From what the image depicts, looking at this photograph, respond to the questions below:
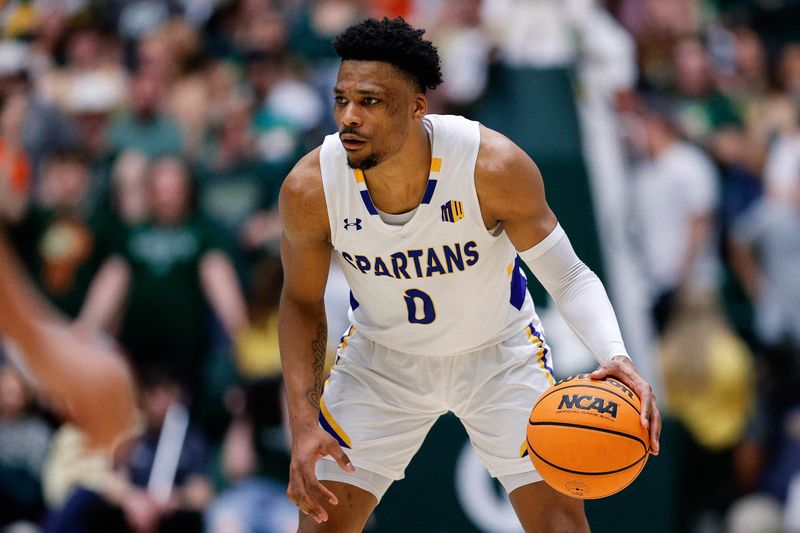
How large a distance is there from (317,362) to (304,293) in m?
0.29

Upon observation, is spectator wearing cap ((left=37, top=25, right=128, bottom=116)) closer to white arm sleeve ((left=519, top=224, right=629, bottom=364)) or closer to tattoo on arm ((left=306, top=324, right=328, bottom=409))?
tattoo on arm ((left=306, top=324, right=328, bottom=409))

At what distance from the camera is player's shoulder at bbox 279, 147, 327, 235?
188 inches

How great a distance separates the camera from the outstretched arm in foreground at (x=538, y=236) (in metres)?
4.67

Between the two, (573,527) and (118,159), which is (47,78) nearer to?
(118,159)

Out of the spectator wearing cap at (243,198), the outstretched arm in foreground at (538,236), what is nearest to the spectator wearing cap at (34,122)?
the spectator wearing cap at (243,198)

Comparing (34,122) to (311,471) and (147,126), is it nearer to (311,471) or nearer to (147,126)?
(147,126)

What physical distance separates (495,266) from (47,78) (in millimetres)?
6715

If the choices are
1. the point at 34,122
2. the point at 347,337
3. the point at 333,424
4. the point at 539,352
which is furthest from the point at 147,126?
the point at 539,352

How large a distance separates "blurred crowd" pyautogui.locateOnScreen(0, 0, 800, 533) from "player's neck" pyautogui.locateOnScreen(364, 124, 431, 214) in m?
3.45

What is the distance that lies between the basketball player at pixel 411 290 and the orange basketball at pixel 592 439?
10 centimetres

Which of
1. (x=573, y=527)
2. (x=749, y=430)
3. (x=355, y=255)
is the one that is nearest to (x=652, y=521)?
(x=749, y=430)

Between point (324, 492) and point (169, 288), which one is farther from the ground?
point (324, 492)

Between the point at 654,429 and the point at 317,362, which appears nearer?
the point at 654,429

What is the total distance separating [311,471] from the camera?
4.46 metres
